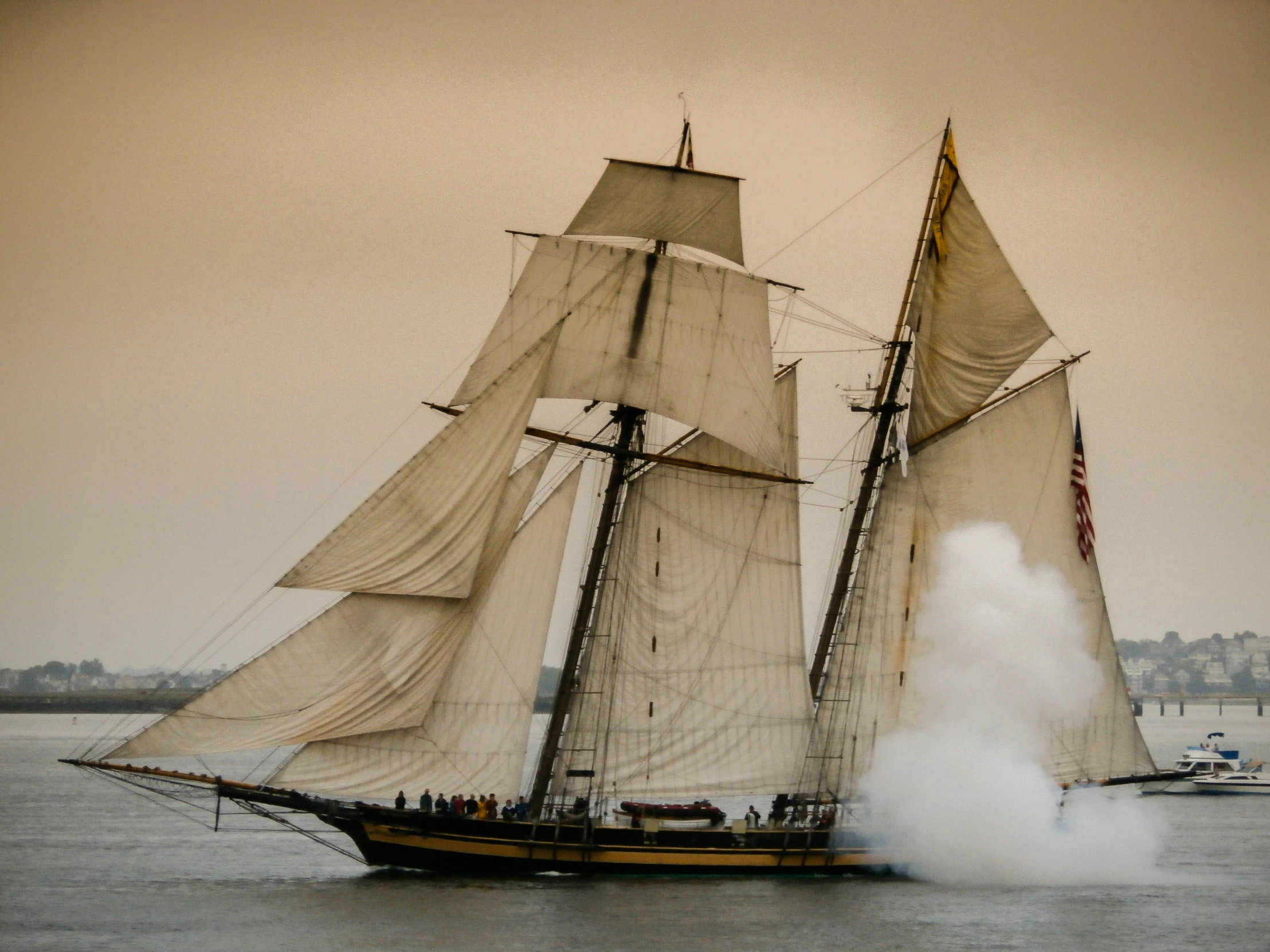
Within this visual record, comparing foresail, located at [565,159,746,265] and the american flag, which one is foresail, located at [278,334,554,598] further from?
the american flag

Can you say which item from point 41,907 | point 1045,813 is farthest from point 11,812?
point 1045,813

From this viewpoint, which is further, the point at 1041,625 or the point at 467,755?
the point at 1041,625

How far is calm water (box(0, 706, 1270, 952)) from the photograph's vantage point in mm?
47219

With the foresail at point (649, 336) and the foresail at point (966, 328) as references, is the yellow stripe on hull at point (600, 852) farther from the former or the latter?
the foresail at point (966, 328)

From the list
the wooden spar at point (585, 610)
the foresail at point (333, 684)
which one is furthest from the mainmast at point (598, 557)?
the foresail at point (333, 684)

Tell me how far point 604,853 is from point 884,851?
9.39 meters

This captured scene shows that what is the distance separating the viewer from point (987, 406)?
201ft

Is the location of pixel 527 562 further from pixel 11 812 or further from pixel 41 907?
pixel 11 812

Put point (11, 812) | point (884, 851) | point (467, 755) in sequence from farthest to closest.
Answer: point (11, 812) → point (884, 851) → point (467, 755)

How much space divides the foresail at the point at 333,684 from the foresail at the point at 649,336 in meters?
9.20

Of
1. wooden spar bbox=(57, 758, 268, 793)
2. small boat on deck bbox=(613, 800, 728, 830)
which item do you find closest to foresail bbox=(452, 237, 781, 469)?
small boat on deck bbox=(613, 800, 728, 830)

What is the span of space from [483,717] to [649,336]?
13.1 meters

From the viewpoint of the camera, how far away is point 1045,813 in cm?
6003

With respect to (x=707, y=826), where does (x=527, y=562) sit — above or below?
above
